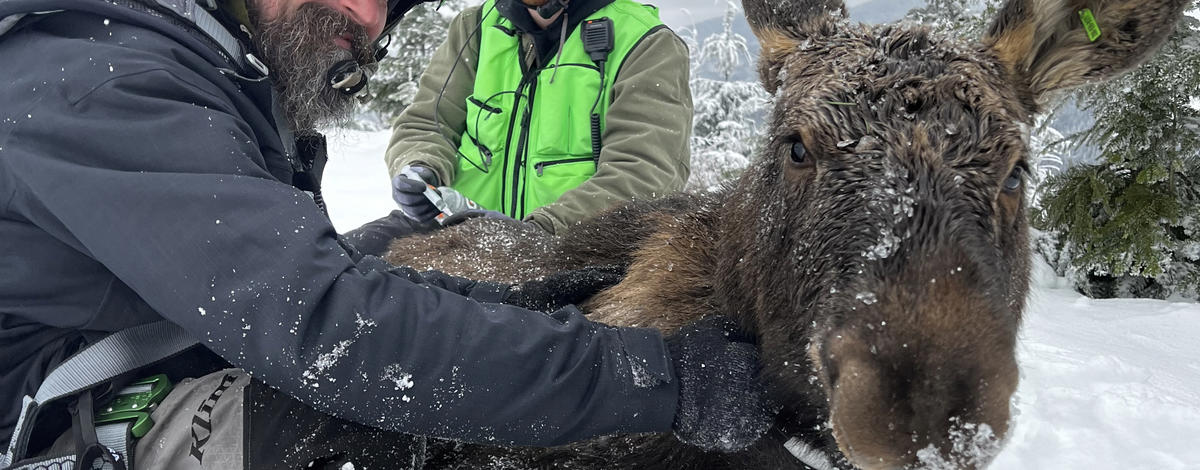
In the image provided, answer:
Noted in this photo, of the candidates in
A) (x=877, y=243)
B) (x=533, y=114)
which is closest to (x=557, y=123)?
(x=533, y=114)

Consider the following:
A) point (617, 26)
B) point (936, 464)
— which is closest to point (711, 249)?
point (936, 464)

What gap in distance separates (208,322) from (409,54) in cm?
2223

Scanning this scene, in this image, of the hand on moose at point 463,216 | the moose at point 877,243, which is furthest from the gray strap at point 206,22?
the hand on moose at point 463,216

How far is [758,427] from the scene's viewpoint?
2207 millimetres

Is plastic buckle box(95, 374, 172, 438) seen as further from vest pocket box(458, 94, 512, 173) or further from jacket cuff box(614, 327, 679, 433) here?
vest pocket box(458, 94, 512, 173)

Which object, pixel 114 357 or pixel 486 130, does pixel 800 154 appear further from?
pixel 486 130

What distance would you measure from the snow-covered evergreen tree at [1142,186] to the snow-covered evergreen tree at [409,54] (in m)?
17.8

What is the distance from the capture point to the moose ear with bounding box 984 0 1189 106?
7.86 ft

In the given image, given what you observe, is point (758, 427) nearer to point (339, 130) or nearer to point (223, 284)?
point (223, 284)

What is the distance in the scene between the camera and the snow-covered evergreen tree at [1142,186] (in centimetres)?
724

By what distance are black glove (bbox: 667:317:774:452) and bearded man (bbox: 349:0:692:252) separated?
260 centimetres

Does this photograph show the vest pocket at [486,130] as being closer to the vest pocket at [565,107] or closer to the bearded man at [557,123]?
the bearded man at [557,123]

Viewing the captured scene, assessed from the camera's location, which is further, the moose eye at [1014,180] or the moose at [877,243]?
the moose eye at [1014,180]

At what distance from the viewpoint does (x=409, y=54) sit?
22781 mm
